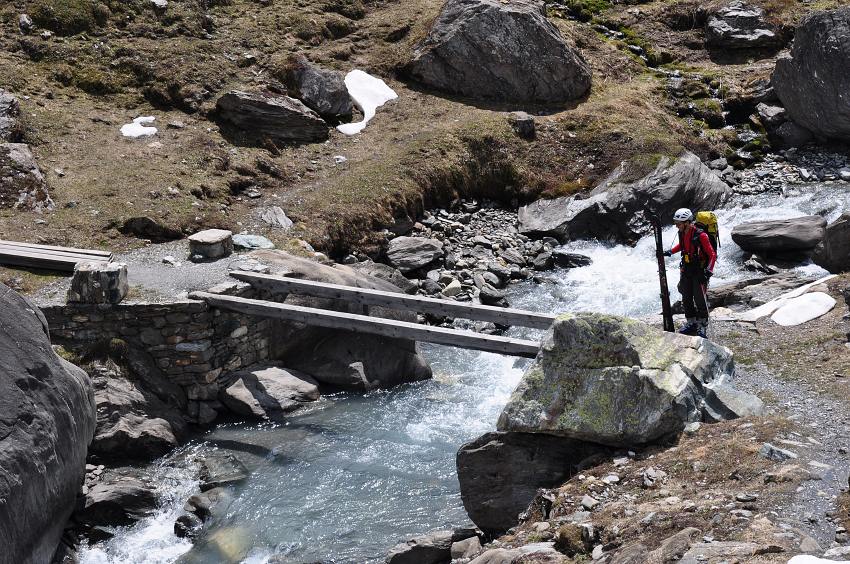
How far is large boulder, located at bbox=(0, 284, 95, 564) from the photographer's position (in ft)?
35.2

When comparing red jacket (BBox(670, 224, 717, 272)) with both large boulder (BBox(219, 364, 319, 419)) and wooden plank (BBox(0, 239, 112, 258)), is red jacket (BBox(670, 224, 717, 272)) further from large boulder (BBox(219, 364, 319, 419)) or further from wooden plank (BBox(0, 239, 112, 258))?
wooden plank (BBox(0, 239, 112, 258))

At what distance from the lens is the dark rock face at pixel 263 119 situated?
82.7ft

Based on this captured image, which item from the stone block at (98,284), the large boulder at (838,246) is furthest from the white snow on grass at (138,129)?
the large boulder at (838,246)

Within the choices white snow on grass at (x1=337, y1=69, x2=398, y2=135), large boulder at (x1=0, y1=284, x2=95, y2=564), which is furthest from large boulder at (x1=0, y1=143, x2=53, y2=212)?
white snow on grass at (x1=337, y1=69, x2=398, y2=135)

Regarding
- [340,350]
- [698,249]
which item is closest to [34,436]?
[340,350]

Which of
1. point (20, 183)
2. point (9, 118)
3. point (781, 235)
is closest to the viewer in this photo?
point (20, 183)

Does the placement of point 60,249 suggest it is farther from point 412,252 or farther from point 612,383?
point 612,383

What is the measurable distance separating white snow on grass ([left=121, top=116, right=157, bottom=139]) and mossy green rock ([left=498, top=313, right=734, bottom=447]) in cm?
1668

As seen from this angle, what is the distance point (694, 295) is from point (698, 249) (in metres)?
0.72

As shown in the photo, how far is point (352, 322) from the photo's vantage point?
16047mm

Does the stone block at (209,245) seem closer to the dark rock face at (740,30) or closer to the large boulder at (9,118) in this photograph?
the large boulder at (9,118)

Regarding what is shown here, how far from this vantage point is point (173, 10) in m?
29.5

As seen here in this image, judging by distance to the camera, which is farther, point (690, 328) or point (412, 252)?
point (412, 252)

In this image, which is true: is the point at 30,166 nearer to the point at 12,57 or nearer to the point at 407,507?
the point at 12,57
